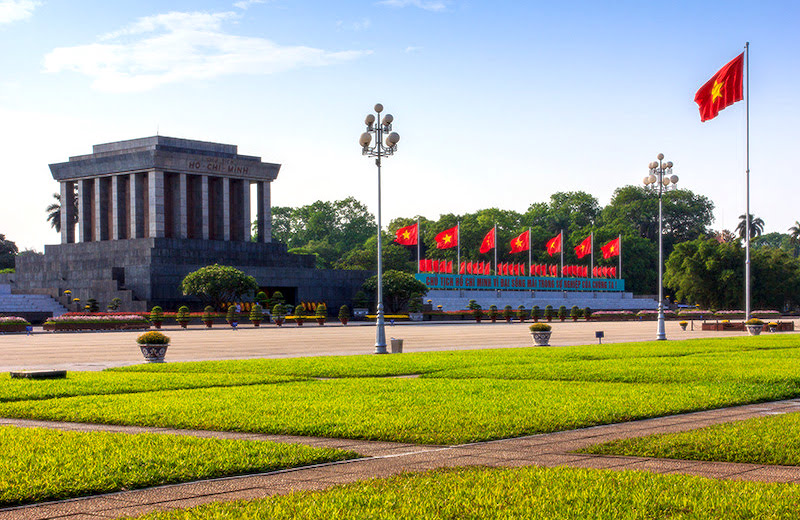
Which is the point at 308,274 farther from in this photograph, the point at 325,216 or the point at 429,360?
the point at 325,216

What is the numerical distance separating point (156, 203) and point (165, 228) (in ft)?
12.5

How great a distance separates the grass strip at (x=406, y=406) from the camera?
41.0 ft

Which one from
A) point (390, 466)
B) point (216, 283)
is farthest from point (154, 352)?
point (216, 283)

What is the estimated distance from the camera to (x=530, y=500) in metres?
7.75

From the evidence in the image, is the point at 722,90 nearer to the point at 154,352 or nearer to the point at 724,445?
the point at 154,352

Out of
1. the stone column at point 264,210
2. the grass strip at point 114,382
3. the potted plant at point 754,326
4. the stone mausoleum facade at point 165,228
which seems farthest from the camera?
the stone column at point 264,210

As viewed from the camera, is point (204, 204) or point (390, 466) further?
point (204, 204)

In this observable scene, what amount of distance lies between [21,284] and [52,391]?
77623 millimetres

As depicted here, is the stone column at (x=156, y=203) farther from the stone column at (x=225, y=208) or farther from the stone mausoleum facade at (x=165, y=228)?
the stone column at (x=225, y=208)

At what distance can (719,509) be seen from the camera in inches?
295

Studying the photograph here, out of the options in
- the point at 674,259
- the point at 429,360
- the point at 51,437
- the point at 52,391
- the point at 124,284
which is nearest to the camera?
the point at 51,437

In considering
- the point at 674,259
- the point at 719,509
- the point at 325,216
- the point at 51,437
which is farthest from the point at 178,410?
the point at 325,216

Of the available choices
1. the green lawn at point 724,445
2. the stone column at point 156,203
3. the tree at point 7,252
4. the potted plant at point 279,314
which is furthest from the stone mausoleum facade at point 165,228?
the green lawn at point 724,445

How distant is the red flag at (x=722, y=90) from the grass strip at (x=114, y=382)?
95.4 ft
